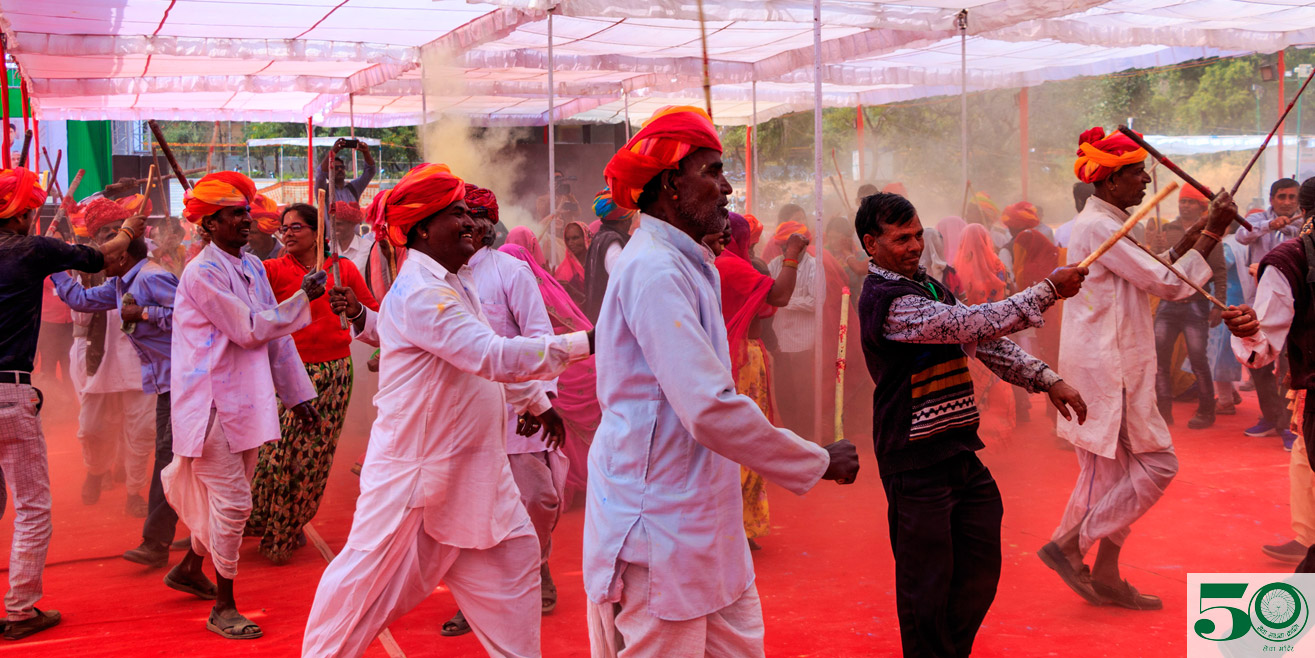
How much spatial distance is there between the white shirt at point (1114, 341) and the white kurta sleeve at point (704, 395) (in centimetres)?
271

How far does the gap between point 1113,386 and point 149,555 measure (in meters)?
5.28

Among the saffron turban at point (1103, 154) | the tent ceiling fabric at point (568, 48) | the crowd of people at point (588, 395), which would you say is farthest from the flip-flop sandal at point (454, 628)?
the tent ceiling fabric at point (568, 48)

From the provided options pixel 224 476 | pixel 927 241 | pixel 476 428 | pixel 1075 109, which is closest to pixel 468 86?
pixel 927 241

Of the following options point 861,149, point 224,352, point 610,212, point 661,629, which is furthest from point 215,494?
point 861,149

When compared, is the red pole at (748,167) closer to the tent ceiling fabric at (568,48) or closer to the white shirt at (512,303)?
the tent ceiling fabric at (568,48)

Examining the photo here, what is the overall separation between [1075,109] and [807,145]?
6958 millimetres

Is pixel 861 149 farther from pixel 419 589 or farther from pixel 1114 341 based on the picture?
pixel 419 589

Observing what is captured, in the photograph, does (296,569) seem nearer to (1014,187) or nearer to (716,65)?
(716,65)

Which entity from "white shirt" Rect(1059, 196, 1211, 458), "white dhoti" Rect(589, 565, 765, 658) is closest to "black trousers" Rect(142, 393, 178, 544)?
"white dhoti" Rect(589, 565, 765, 658)

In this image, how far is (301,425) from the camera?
604cm

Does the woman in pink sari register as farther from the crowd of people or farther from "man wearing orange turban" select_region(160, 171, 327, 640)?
"man wearing orange turban" select_region(160, 171, 327, 640)

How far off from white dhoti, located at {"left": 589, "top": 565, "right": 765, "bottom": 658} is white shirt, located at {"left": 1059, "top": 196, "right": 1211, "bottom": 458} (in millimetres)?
2656

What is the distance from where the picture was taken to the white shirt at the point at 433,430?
3.20 metres

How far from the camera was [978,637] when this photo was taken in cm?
429
